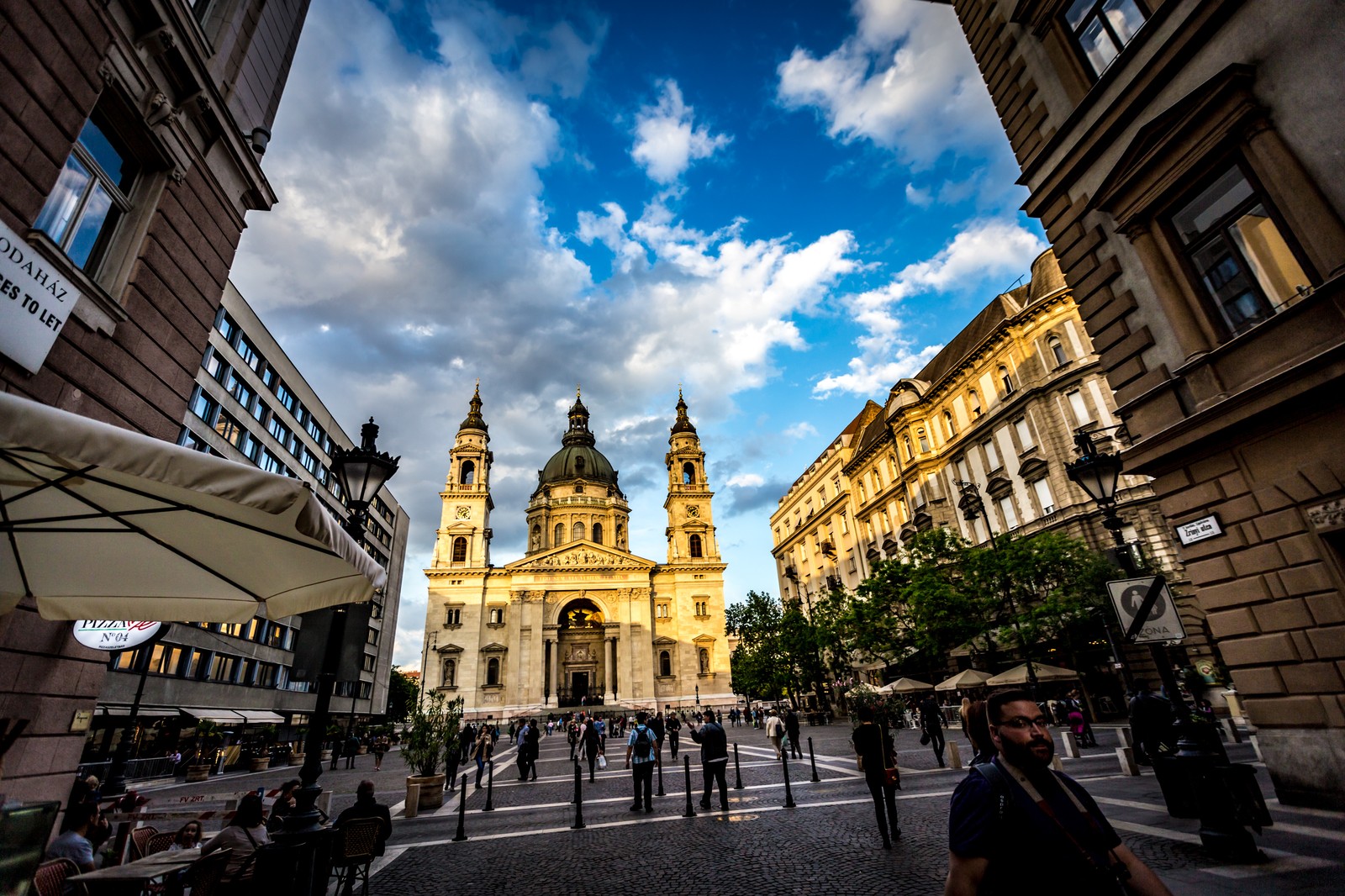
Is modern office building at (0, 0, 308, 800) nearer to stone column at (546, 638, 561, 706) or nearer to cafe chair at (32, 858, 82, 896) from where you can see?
cafe chair at (32, 858, 82, 896)

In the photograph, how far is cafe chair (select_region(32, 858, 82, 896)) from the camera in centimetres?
448

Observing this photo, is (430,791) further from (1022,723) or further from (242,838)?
(1022,723)

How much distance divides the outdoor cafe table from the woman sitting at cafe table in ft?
0.77

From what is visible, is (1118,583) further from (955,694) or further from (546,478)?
(546,478)

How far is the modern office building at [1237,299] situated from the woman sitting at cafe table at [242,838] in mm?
11229

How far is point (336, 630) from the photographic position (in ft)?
19.7

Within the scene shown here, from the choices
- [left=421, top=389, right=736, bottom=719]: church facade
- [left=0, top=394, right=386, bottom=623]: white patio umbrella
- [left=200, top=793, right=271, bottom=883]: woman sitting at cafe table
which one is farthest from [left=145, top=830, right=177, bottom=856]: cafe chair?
[left=421, top=389, right=736, bottom=719]: church facade

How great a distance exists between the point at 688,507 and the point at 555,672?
2311 cm

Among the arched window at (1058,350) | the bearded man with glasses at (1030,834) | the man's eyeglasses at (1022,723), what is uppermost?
the arched window at (1058,350)

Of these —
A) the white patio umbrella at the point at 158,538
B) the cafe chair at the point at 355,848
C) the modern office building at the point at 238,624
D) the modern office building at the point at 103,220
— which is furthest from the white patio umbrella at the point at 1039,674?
the modern office building at the point at 238,624

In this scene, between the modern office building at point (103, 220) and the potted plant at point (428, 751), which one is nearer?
the modern office building at point (103, 220)

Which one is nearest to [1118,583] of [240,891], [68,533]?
[240,891]

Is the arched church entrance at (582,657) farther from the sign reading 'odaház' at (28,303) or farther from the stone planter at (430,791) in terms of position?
the sign reading 'odaház' at (28,303)

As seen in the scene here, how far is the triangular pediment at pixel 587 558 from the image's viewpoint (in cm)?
6481
